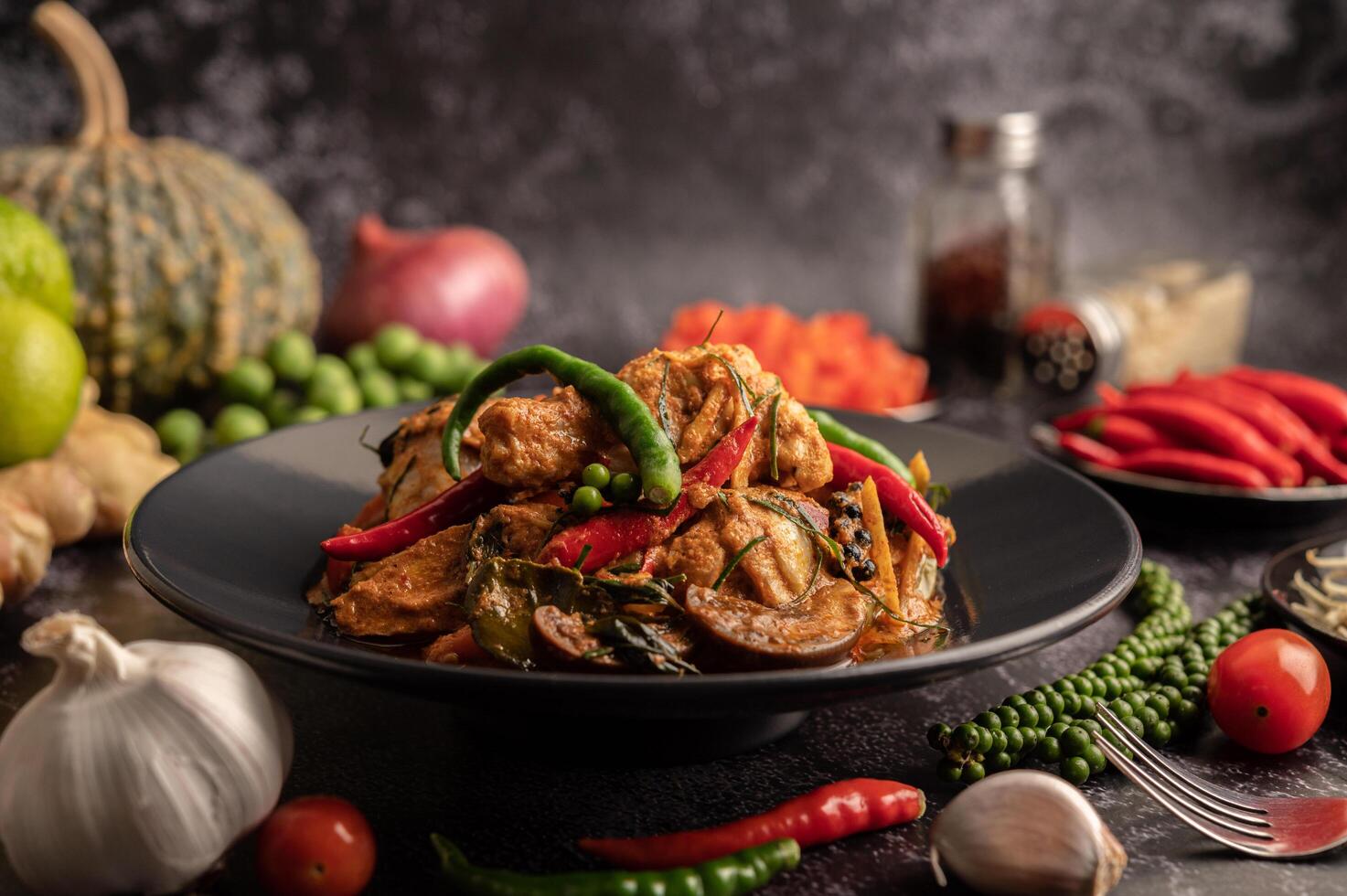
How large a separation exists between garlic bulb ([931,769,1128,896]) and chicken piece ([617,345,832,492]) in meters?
0.84

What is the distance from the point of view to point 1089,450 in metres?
4.20

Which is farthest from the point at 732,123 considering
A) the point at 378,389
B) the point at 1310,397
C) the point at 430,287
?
the point at 1310,397

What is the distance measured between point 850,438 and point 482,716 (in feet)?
3.48

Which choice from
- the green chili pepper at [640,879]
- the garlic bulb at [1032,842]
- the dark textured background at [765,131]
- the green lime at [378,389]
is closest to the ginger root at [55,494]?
the green lime at [378,389]

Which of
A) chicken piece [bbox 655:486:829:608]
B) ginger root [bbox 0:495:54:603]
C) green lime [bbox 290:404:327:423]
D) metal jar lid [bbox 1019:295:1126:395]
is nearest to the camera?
chicken piece [bbox 655:486:829:608]

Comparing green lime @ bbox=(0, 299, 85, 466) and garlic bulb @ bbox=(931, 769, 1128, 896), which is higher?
green lime @ bbox=(0, 299, 85, 466)

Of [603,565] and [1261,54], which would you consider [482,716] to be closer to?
[603,565]

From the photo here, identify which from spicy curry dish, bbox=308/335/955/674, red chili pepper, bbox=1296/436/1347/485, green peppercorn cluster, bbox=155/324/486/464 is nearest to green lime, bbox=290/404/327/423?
green peppercorn cluster, bbox=155/324/486/464

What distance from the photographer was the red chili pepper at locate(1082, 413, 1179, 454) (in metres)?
4.16

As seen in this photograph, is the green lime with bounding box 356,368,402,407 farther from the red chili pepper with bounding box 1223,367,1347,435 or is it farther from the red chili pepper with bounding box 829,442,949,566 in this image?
the red chili pepper with bounding box 1223,367,1347,435

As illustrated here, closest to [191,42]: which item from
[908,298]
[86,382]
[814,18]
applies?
[86,382]

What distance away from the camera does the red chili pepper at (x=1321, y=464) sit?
405 centimetres

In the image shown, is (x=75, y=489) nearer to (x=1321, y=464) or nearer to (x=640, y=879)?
(x=640, y=879)

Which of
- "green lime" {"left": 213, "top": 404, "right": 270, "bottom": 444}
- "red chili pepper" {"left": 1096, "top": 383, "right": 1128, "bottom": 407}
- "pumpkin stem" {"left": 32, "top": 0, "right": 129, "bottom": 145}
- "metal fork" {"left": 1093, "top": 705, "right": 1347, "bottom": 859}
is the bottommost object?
"green lime" {"left": 213, "top": 404, "right": 270, "bottom": 444}
